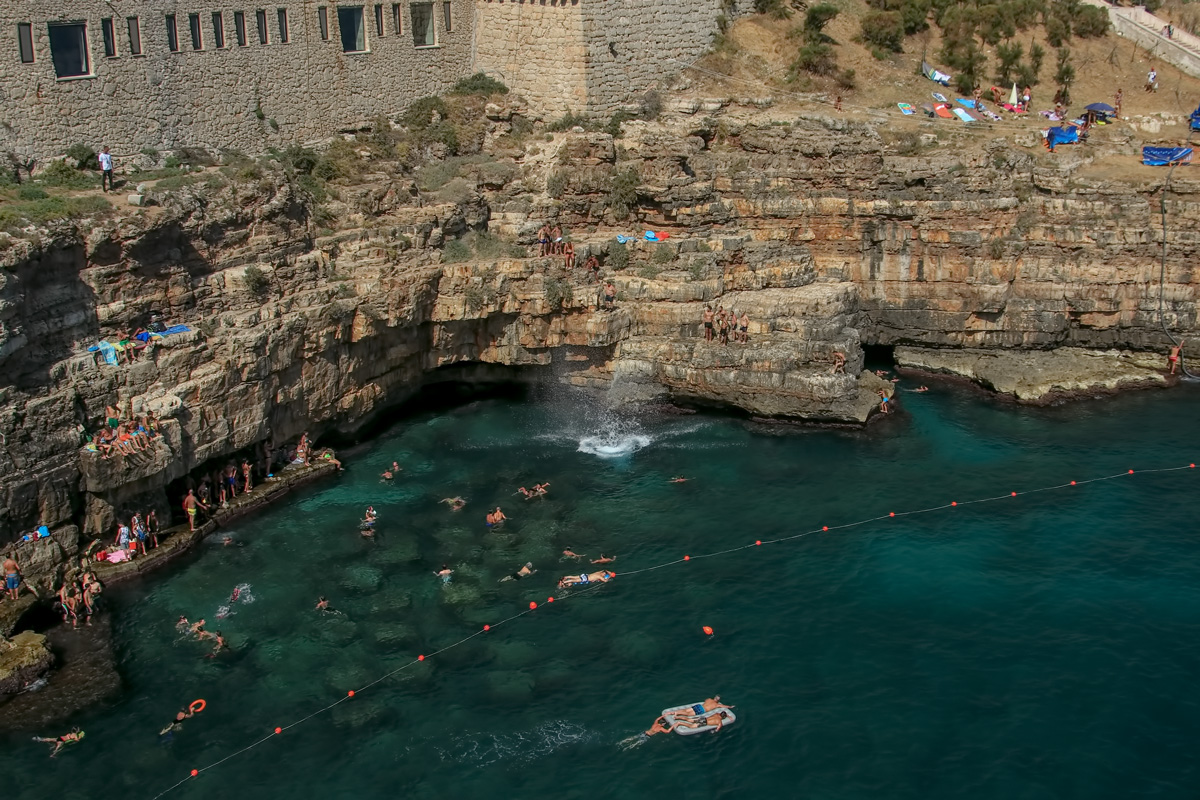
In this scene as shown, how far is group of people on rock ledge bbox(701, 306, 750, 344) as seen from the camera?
→ 42312 millimetres

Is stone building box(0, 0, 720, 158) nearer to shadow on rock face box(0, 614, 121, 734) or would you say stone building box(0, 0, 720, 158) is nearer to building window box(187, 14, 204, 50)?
building window box(187, 14, 204, 50)

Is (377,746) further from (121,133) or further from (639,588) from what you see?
(121,133)

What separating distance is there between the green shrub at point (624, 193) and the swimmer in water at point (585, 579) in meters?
17.1

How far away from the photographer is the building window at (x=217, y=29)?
4156 centimetres

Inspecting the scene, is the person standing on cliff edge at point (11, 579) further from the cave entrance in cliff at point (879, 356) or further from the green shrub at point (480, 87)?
the cave entrance in cliff at point (879, 356)

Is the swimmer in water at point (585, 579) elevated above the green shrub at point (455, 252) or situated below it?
below

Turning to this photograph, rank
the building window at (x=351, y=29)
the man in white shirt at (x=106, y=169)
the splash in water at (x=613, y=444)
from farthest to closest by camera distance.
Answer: the building window at (x=351, y=29), the splash in water at (x=613, y=444), the man in white shirt at (x=106, y=169)

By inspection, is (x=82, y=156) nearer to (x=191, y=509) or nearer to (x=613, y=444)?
(x=191, y=509)

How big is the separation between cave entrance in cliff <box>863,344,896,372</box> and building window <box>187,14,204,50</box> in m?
27.7

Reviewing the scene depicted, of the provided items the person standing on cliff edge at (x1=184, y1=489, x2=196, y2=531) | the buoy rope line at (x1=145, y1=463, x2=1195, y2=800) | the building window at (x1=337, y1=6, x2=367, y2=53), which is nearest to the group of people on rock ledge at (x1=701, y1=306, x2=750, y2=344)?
the buoy rope line at (x1=145, y1=463, x2=1195, y2=800)

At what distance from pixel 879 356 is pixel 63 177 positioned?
30894mm

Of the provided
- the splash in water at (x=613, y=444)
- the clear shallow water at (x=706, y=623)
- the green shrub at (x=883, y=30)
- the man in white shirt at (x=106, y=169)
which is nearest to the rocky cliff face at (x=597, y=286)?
the splash in water at (x=613, y=444)

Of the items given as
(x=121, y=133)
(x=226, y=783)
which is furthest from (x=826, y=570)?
(x=121, y=133)

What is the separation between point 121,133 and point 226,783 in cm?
2315
